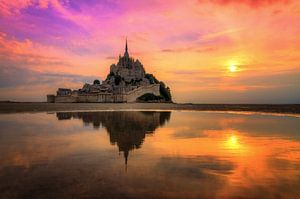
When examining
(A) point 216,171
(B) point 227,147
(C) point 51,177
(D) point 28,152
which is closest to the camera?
(C) point 51,177

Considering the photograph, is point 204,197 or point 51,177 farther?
point 51,177

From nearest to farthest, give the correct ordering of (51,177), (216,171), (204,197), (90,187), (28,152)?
1. (204,197)
2. (90,187)
3. (51,177)
4. (216,171)
5. (28,152)

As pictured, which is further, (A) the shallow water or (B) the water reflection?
(B) the water reflection

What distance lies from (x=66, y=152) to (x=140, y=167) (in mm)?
4944

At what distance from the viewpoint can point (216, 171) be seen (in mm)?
10102

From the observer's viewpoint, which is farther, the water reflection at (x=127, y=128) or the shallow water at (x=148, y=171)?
the water reflection at (x=127, y=128)

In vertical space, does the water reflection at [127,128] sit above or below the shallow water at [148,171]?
above

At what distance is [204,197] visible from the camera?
24.0 ft

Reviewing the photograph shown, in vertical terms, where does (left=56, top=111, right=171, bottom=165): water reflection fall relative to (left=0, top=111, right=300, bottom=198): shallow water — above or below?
above

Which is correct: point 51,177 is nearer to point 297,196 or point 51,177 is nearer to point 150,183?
point 150,183

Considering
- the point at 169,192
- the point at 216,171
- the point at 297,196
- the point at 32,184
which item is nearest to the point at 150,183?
the point at 169,192

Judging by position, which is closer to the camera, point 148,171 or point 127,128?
point 148,171

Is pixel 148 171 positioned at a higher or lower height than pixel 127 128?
lower

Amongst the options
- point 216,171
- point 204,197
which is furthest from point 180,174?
point 204,197
